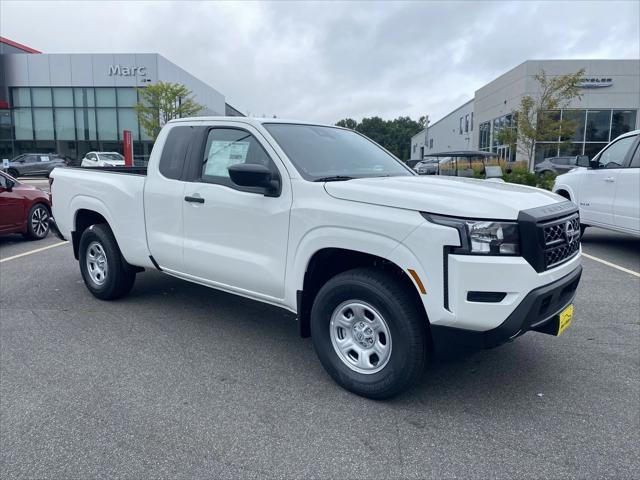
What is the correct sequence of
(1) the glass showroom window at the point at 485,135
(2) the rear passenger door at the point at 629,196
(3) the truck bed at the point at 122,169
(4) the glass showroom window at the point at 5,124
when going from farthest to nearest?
(4) the glass showroom window at the point at 5,124 < (1) the glass showroom window at the point at 485,135 < (2) the rear passenger door at the point at 629,196 < (3) the truck bed at the point at 122,169

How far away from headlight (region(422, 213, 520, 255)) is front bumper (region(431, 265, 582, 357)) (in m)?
0.31

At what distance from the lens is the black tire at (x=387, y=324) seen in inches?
128

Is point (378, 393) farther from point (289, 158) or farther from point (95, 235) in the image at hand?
point (95, 235)

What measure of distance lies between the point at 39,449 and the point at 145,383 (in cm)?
90

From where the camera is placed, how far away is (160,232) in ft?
16.1

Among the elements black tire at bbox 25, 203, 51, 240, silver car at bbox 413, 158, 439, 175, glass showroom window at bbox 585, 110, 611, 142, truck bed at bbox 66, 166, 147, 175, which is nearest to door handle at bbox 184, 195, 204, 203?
truck bed at bbox 66, 166, 147, 175

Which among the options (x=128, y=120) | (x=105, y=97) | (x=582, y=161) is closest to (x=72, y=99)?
(x=105, y=97)

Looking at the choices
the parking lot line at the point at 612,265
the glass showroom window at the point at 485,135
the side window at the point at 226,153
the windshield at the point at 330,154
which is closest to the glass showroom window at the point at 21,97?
the glass showroom window at the point at 485,135

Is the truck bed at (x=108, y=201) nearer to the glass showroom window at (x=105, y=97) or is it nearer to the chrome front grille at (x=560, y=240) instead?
the chrome front grille at (x=560, y=240)

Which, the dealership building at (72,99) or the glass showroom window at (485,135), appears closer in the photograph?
the glass showroom window at (485,135)

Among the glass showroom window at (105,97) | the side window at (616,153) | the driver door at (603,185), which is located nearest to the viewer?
the side window at (616,153)

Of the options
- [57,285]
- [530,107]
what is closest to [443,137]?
[530,107]

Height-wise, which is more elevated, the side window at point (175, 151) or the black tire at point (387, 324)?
the side window at point (175, 151)

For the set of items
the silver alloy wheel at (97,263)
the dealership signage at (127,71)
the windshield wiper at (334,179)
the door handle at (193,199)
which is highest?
the dealership signage at (127,71)
